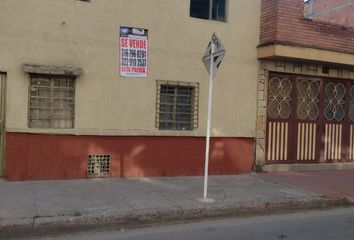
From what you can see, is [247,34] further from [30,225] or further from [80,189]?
[30,225]

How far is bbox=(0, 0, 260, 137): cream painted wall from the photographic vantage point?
30.6ft

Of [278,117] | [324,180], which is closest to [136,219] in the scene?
[324,180]

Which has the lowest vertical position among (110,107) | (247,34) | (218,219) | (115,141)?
(218,219)

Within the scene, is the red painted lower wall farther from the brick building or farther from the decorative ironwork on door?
the brick building

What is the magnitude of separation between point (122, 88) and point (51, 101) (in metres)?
1.42

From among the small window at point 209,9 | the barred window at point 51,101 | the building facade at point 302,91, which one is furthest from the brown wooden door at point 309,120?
the barred window at point 51,101

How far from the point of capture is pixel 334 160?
1330 centimetres

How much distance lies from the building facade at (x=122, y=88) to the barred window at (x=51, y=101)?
0.06 feet

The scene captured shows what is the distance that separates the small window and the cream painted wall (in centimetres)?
19

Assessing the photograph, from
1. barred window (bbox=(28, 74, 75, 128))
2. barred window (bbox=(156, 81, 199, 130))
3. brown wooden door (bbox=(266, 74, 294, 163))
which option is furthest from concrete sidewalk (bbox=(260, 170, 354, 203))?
barred window (bbox=(28, 74, 75, 128))

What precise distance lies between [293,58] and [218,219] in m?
5.11

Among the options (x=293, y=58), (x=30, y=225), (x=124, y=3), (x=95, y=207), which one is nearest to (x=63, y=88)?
(x=124, y=3)

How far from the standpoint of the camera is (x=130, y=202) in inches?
322

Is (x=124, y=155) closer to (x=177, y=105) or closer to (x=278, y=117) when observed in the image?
(x=177, y=105)
